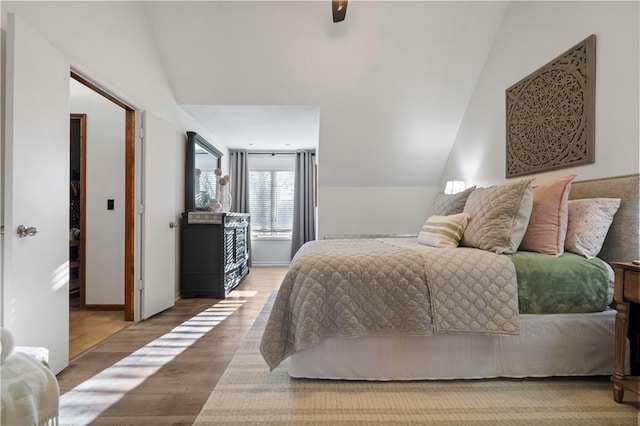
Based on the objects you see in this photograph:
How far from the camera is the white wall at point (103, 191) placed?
326 cm

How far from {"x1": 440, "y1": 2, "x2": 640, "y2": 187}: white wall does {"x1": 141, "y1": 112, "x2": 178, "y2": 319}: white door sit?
332 cm

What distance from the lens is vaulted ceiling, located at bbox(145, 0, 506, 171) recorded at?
303cm

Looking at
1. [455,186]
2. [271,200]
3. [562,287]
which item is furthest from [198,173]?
[562,287]

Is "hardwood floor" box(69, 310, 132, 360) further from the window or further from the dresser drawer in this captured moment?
the window

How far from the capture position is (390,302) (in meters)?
1.67

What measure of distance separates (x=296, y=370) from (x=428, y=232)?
1.41m

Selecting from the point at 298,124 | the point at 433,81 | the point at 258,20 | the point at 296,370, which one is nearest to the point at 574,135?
the point at 433,81

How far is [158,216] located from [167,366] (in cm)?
157

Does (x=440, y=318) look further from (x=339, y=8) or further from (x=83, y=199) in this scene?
(x=83, y=199)

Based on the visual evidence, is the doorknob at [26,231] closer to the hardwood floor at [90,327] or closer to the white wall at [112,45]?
the hardwood floor at [90,327]

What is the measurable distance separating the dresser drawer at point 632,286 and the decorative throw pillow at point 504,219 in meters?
0.50

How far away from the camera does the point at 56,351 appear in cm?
188

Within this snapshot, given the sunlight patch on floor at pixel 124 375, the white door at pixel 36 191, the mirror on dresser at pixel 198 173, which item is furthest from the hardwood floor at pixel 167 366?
the mirror on dresser at pixel 198 173

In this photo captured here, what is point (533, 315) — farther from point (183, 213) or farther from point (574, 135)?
point (183, 213)
